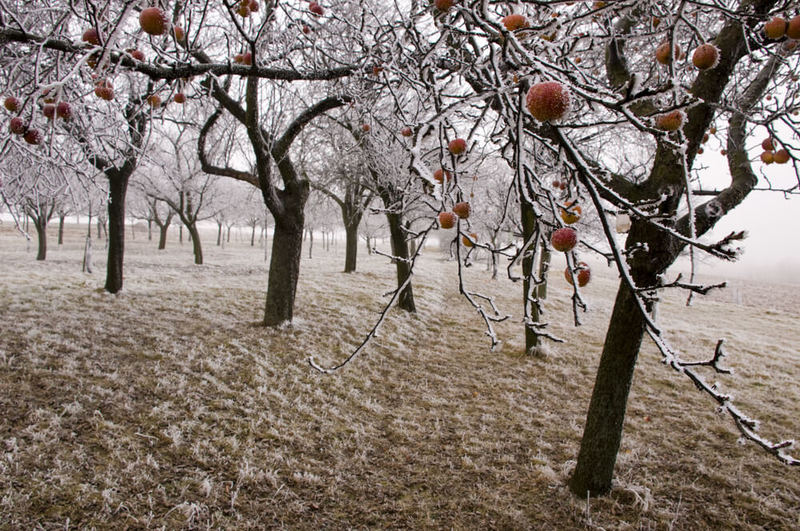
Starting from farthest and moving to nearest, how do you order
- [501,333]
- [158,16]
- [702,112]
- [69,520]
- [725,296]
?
[725,296] → [501,333] → [702,112] → [69,520] → [158,16]

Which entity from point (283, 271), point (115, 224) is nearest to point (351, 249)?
point (115, 224)

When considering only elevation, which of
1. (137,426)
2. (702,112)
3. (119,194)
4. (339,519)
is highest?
(702,112)

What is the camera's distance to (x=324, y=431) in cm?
452

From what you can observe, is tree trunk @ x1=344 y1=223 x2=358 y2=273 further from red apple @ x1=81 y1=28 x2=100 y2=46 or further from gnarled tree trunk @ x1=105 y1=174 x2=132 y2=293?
red apple @ x1=81 y1=28 x2=100 y2=46

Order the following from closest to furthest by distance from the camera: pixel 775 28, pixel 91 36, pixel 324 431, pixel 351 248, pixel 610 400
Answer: pixel 775 28 → pixel 91 36 → pixel 610 400 → pixel 324 431 → pixel 351 248

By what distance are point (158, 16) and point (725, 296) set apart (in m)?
30.0

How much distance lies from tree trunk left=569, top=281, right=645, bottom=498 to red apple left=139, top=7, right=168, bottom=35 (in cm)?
345

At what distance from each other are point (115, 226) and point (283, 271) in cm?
421

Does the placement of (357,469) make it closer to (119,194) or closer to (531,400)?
(531,400)

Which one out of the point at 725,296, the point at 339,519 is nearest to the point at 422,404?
the point at 339,519

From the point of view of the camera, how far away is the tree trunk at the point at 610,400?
3385 mm

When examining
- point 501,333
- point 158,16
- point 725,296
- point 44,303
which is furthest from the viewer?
point 725,296

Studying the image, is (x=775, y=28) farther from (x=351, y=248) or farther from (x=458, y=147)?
(x=351, y=248)

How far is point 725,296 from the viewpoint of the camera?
77.3 feet
